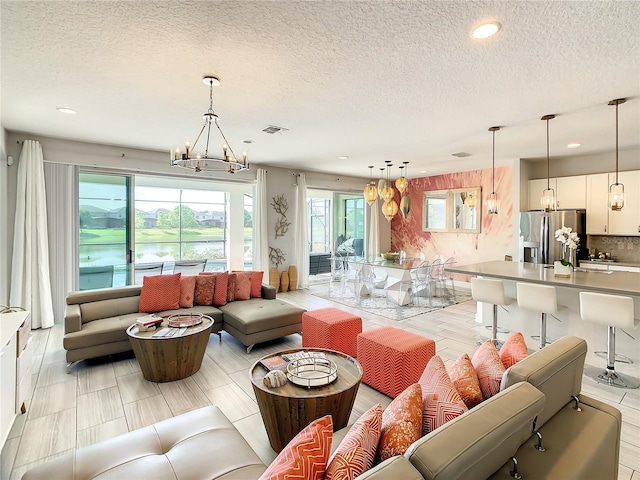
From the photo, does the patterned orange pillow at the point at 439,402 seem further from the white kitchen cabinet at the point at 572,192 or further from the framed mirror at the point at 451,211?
the framed mirror at the point at 451,211

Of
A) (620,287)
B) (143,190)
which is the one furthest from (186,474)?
(143,190)

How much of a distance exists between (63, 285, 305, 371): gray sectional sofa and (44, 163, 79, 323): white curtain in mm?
1565

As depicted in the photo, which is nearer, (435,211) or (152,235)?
(152,235)

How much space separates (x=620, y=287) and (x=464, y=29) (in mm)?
2820

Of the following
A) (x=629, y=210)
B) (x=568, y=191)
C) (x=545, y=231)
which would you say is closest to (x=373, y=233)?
(x=545, y=231)

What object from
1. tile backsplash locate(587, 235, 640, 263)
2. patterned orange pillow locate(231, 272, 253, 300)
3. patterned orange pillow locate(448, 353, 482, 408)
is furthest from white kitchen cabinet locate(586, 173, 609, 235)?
patterned orange pillow locate(231, 272, 253, 300)

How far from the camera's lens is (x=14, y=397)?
7.55 ft

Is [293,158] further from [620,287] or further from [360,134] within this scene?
A: [620,287]

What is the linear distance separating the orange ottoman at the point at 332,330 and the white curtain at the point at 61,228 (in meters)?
3.91

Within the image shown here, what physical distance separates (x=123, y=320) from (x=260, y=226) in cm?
351

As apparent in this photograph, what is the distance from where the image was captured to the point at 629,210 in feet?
16.8

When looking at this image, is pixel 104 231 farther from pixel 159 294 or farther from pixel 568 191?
pixel 568 191

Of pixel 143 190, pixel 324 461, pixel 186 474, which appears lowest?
pixel 186 474

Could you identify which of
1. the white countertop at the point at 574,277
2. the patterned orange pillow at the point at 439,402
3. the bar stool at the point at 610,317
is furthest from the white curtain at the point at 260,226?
the patterned orange pillow at the point at 439,402
